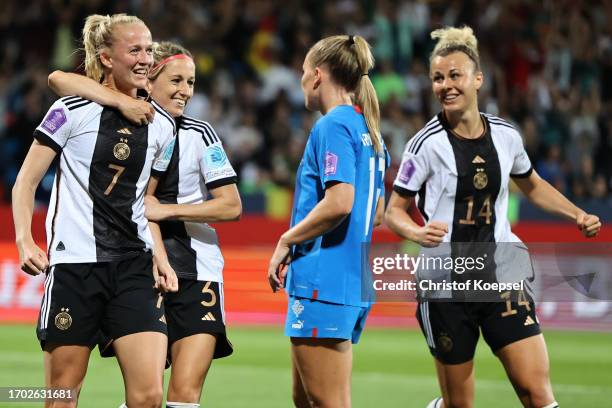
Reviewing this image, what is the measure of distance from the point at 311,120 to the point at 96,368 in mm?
6907

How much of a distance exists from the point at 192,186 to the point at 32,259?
1.28 metres

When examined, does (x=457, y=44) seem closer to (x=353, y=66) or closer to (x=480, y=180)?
(x=480, y=180)

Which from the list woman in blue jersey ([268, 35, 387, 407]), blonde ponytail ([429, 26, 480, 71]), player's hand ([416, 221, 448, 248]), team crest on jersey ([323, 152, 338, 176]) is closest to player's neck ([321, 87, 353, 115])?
woman in blue jersey ([268, 35, 387, 407])

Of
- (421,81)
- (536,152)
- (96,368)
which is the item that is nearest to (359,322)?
(96,368)

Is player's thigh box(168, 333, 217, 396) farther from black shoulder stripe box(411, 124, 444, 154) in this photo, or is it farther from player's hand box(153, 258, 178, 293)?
black shoulder stripe box(411, 124, 444, 154)

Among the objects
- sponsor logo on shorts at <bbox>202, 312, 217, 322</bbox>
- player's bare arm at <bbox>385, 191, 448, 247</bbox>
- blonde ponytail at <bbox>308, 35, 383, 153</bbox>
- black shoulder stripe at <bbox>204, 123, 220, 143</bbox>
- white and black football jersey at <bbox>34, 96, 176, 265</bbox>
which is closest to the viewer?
white and black football jersey at <bbox>34, 96, 176, 265</bbox>

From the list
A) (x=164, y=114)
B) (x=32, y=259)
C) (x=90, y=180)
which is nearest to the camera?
(x=32, y=259)

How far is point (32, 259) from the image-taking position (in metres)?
4.98

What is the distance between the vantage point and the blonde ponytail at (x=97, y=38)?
5430mm

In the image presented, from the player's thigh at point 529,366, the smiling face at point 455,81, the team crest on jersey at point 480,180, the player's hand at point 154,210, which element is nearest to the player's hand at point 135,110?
the player's hand at point 154,210

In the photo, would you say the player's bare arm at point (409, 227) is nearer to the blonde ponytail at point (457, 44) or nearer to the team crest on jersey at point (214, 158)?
the blonde ponytail at point (457, 44)

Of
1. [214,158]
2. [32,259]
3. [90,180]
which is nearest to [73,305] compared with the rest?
[32,259]

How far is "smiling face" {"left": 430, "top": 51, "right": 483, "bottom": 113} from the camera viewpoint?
616 cm

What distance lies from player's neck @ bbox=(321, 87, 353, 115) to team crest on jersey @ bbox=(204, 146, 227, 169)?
2.71 ft
